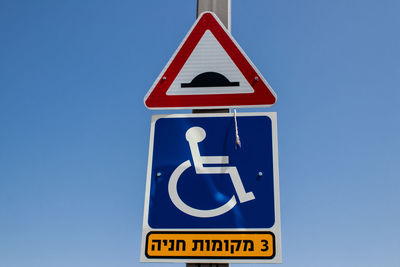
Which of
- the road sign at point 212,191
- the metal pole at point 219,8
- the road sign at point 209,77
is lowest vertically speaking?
the road sign at point 212,191

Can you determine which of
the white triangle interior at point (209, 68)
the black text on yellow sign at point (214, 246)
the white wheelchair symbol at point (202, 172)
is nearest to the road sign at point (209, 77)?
the white triangle interior at point (209, 68)

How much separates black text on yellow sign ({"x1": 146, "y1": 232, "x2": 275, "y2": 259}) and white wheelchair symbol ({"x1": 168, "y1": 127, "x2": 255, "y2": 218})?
84 millimetres

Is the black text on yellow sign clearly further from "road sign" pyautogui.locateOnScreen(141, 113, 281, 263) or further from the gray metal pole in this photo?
the gray metal pole

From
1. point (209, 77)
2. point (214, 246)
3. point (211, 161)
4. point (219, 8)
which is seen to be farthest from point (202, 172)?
point (219, 8)

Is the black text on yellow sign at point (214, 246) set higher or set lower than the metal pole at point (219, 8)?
lower

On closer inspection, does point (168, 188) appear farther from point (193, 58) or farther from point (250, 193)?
point (193, 58)

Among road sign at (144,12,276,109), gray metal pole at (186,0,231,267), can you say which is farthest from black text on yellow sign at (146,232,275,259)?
gray metal pole at (186,0,231,267)

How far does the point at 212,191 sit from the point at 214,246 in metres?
0.20

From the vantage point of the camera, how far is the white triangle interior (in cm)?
156

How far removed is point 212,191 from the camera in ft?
4.52

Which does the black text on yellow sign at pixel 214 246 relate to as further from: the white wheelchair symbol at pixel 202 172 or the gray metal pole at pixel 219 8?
the gray metal pole at pixel 219 8

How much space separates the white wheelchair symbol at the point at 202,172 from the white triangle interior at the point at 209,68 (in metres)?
0.20

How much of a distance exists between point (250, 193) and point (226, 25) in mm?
806

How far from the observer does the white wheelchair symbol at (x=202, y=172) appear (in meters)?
1.35
